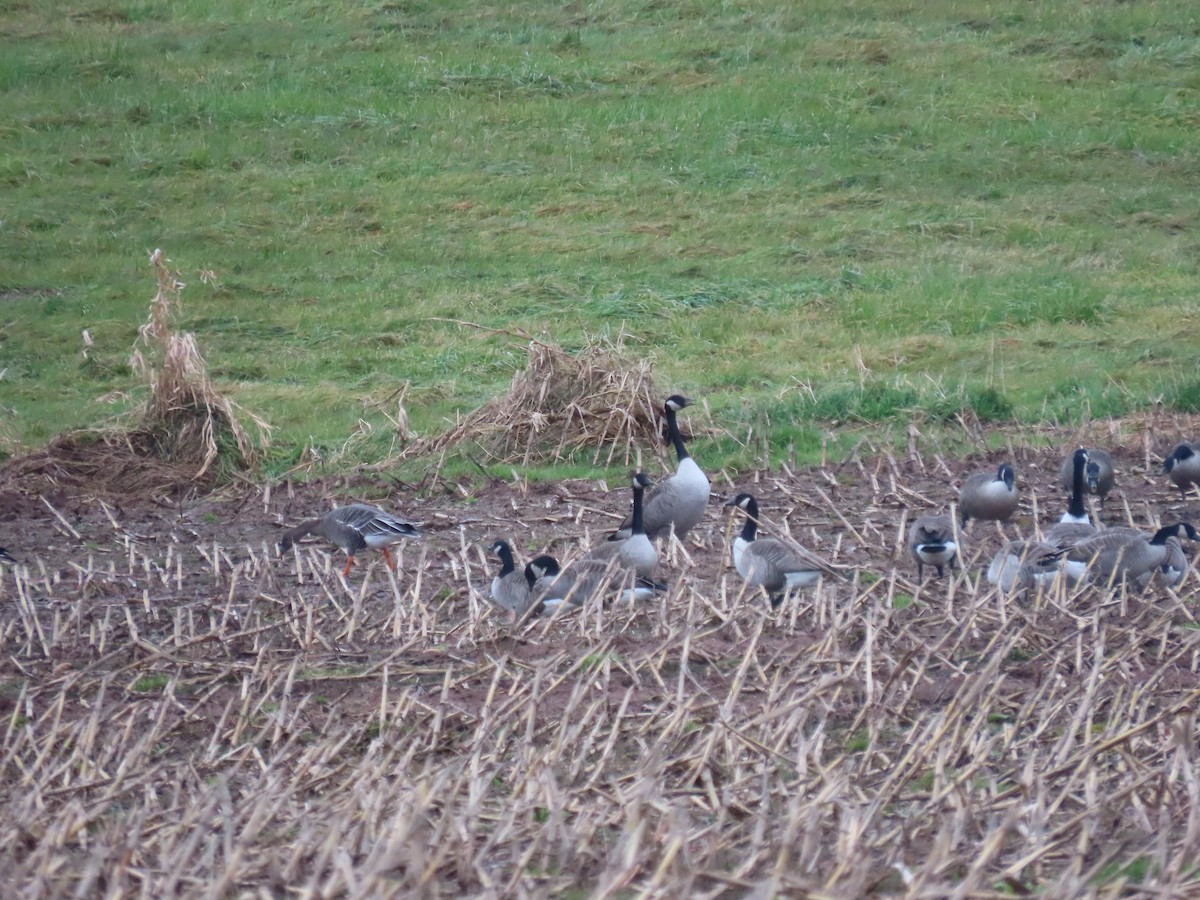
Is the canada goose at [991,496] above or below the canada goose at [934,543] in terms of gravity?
below

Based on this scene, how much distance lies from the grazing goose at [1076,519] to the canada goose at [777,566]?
55.9 inches

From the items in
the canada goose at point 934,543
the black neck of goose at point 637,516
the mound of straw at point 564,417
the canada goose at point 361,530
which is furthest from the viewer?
the mound of straw at point 564,417

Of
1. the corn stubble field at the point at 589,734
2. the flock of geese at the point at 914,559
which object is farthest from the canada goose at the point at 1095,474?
the corn stubble field at the point at 589,734

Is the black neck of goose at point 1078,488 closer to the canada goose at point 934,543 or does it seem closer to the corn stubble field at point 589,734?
the corn stubble field at point 589,734

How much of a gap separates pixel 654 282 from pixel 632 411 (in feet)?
26.2

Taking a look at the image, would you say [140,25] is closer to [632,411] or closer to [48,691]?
[632,411]

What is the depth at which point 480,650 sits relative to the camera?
805 cm

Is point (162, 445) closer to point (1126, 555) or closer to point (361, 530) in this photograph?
point (361, 530)

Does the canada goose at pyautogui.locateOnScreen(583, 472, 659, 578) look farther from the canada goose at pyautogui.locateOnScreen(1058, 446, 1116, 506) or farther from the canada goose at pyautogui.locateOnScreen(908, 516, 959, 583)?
the canada goose at pyautogui.locateOnScreen(1058, 446, 1116, 506)

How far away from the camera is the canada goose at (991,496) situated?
10461 mm

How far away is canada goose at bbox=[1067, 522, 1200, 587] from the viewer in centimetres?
888

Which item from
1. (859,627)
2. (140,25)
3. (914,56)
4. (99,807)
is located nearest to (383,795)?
(99,807)

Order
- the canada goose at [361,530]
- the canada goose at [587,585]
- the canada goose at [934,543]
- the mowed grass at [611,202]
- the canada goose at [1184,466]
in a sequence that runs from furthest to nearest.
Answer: the mowed grass at [611,202] → the canada goose at [1184,466] → the canada goose at [361,530] → the canada goose at [934,543] → the canada goose at [587,585]

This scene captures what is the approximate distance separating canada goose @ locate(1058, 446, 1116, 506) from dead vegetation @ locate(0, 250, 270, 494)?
23.1ft
